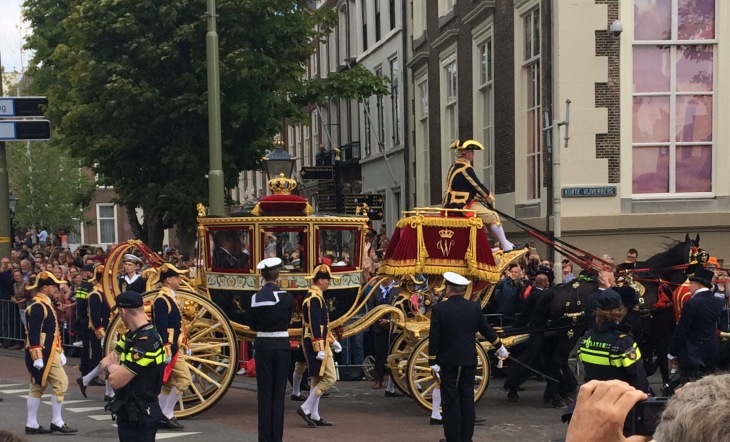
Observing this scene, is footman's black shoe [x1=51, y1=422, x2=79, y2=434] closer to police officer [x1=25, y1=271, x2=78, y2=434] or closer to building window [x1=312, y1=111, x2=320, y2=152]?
police officer [x1=25, y1=271, x2=78, y2=434]

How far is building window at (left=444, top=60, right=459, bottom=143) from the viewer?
26.3m

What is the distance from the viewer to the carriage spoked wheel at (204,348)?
11.9 metres

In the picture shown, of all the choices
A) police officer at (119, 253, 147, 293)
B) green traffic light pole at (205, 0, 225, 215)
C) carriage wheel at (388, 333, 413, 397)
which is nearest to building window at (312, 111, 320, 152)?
green traffic light pole at (205, 0, 225, 215)

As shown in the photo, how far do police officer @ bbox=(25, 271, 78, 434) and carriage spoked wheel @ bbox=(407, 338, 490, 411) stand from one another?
3842mm

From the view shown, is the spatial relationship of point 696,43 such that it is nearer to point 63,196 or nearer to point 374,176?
point 374,176

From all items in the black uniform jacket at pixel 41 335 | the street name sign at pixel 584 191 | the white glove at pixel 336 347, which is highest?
the street name sign at pixel 584 191

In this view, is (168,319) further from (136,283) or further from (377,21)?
(377,21)

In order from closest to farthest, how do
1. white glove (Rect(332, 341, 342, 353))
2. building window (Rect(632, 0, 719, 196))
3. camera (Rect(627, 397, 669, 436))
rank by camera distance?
camera (Rect(627, 397, 669, 436))
white glove (Rect(332, 341, 342, 353))
building window (Rect(632, 0, 719, 196))

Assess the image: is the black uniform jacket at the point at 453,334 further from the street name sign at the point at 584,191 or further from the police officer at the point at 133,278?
the street name sign at the point at 584,191

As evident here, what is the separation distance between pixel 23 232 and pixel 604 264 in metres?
50.6

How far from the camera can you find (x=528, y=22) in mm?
20875

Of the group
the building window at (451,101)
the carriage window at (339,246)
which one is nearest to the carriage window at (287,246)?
the carriage window at (339,246)

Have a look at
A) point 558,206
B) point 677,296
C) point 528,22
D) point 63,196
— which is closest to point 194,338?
point 677,296

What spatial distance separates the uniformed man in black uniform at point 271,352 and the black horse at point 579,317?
3.85 meters
